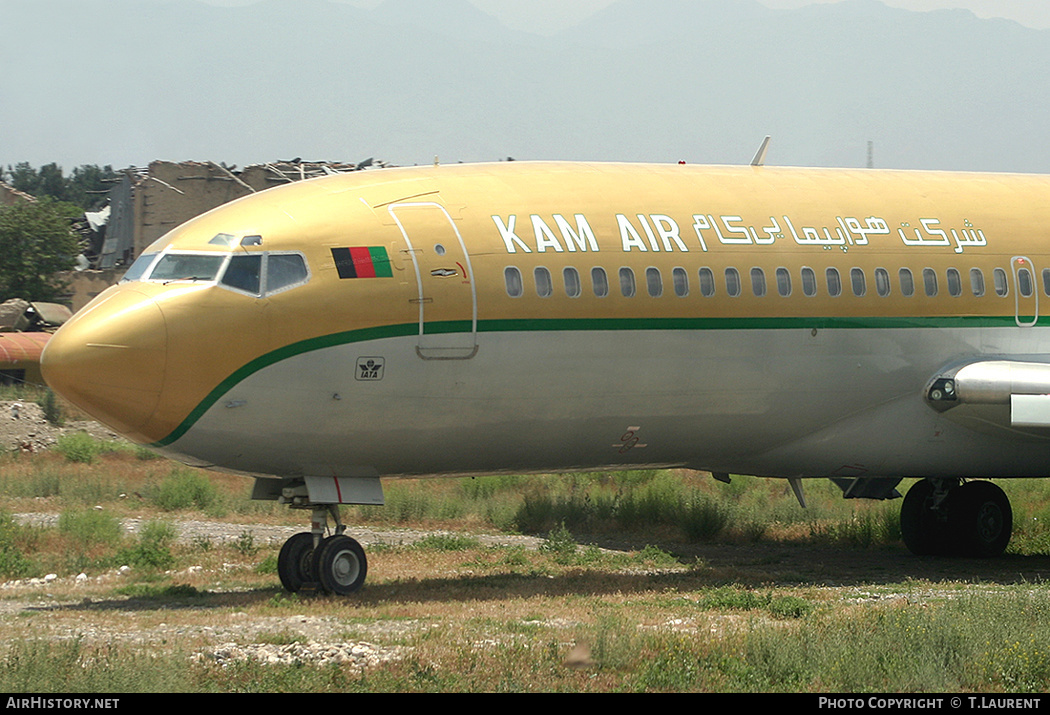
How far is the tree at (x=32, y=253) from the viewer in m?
69.2

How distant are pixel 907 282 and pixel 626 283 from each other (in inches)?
176

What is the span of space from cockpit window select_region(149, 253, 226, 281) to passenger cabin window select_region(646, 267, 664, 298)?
5209 mm

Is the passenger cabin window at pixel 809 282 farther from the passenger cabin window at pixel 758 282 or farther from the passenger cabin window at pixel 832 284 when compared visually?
the passenger cabin window at pixel 758 282

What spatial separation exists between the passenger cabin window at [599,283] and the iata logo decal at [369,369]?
2.88 meters

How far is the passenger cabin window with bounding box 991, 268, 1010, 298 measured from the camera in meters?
19.5

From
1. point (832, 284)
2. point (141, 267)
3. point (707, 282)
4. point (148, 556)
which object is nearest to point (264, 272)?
point (141, 267)

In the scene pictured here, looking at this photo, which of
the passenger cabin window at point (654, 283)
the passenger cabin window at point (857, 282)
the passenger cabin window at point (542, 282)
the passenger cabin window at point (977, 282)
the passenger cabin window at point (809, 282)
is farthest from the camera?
the passenger cabin window at point (977, 282)

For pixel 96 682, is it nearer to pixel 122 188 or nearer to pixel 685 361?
pixel 685 361

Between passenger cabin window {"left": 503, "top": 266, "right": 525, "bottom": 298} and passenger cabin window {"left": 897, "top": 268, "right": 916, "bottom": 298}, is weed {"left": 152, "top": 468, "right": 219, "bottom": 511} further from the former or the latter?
passenger cabin window {"left": 897, "top": 268, "right": 916, "bottom": 298}

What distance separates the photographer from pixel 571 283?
16.5 m

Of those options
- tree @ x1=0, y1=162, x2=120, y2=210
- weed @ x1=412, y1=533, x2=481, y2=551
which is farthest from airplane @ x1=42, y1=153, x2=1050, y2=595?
tree @ x1=0, y1=162, x2=120, y2=210

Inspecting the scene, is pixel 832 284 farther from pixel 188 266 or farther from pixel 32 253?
pixel 32 253

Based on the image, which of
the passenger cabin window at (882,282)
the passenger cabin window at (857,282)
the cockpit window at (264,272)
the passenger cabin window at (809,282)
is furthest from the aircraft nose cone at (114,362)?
the passenger cabin window at (882,282)

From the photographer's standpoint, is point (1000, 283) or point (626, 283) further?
point (1000, 283)
